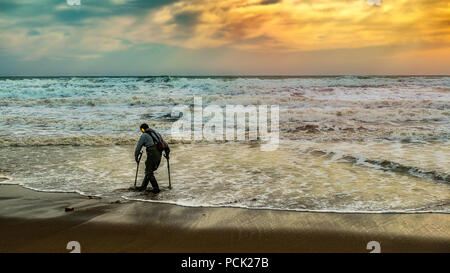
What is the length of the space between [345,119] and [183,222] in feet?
54.7

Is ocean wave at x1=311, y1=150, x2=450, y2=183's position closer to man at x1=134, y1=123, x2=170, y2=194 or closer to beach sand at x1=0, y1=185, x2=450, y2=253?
beach sand at x1=0, y1=185, x2=450, y2=253

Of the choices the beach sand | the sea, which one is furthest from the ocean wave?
the beach sand

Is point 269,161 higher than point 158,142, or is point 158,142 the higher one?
point 158,142

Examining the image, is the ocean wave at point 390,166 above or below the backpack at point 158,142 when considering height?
below

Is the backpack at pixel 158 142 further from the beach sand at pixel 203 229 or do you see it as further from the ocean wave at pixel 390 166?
the ocean wave at pixel 390 166

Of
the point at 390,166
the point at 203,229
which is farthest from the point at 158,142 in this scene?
the point at 390,166

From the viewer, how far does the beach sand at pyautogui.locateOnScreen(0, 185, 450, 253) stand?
5344 millimetres

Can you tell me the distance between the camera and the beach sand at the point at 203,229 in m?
5.34

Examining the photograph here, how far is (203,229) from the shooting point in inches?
238

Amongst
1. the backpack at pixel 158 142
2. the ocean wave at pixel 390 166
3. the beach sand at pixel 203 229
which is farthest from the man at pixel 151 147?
the ocean wave at pixel 390 166

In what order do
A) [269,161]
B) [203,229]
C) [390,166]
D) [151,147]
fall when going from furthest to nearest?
[269,161]
[390,166]
[151,147]
[203,229]

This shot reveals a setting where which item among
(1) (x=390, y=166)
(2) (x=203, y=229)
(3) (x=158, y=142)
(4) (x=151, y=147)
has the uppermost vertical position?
(3) (x=158, y=142)

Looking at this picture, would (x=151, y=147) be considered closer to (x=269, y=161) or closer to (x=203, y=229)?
(x=203, y=229)
